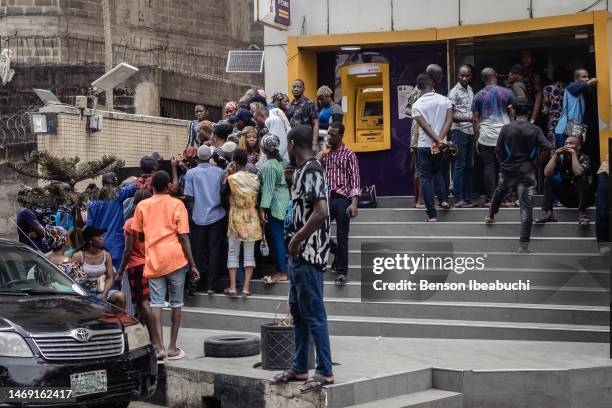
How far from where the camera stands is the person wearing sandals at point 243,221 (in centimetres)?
1200

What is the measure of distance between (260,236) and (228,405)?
3590 mm

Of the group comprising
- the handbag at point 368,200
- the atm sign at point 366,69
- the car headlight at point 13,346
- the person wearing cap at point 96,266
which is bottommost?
the car headlight at point 13,346

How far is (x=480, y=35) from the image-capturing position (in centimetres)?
1491

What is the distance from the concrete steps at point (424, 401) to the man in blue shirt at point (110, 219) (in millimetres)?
4457

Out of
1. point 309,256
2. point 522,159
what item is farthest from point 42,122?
point 309,256

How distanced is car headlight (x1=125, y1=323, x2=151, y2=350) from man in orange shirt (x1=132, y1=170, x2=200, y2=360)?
3.56 ft

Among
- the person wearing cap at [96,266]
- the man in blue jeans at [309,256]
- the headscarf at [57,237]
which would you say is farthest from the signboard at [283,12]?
the man in blue jeans at [309,256]

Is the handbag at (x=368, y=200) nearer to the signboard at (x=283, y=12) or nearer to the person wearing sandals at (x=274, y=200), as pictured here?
the person wearing sandals at (x=274, y=200)

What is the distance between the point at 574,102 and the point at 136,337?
300 inches

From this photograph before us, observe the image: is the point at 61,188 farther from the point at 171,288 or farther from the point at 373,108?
the point at 373,108

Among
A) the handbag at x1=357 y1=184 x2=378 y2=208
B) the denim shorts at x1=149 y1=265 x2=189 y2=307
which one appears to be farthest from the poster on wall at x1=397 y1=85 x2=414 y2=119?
the denim shorts at x1=149 y1=265 x2=189 y2=307

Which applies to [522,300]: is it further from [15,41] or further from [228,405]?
[15,41]

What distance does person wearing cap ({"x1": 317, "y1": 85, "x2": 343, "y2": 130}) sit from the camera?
1472 centimetres

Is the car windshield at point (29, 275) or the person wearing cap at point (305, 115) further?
the person wearing cap at point (305, 115)
